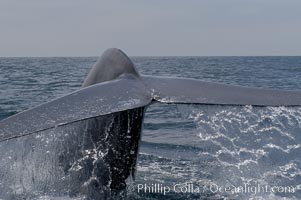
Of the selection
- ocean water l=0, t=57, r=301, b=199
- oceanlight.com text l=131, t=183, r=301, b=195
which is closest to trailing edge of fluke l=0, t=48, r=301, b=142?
ocean water l=0, t=57, r=301, b=199

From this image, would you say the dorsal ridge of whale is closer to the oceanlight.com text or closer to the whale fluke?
the whale fluke

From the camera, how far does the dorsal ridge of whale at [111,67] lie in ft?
13.5

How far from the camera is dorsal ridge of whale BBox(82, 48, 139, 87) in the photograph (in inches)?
162

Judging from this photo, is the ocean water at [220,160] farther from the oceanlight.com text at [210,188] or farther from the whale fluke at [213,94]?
the whale fluke at [213,94]

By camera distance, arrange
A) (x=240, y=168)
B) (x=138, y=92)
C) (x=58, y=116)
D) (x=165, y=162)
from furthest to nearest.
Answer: (x=165, y=162) → (x=240, y=168) → (x=138, y=92) → (x=58, y=116)

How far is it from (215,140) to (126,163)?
1673 millimetres

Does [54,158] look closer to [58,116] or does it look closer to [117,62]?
[117,62]

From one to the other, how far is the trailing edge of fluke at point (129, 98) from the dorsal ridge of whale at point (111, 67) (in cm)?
1

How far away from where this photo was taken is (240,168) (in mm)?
6125

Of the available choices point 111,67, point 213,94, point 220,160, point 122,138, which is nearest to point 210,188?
point 220,160

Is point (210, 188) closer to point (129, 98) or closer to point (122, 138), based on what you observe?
point (122, 138)

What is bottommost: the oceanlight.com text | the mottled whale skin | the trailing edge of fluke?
the oceanlight.com text

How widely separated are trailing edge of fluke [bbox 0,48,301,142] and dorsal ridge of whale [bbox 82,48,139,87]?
0.01 meters

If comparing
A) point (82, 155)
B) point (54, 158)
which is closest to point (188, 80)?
point (82, 155)
